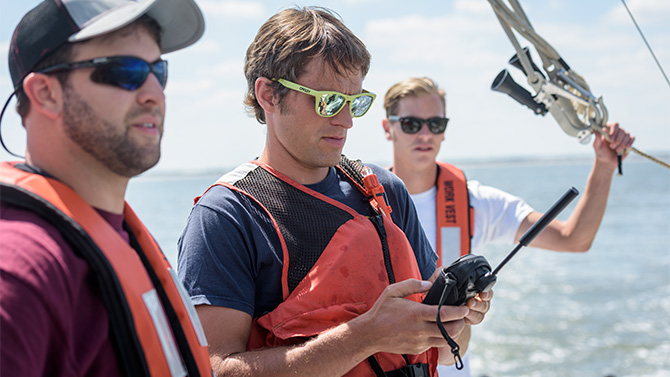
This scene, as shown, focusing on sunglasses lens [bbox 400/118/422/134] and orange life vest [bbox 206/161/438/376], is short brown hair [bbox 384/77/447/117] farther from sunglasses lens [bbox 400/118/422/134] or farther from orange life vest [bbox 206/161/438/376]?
orange life vest [bbox 206/161/438/376]

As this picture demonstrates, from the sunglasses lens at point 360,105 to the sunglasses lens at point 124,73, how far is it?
905 mm

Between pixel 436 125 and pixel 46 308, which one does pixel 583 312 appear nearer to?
pixel 436 125

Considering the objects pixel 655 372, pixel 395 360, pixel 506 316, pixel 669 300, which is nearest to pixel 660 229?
pixel 669 300

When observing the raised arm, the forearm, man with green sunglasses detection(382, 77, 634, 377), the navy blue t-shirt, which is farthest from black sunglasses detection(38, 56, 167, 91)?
the forearm

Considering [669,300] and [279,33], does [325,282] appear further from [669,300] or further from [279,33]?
[669,300]

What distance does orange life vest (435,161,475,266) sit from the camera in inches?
143

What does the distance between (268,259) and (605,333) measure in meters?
10.2

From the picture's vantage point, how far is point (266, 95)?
2232 mm

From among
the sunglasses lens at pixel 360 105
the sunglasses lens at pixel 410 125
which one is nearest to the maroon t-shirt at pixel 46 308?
the sunglasses lens at pixel 360 105

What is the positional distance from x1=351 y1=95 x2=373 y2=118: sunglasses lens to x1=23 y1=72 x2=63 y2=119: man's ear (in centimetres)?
110

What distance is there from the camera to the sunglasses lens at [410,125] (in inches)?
156

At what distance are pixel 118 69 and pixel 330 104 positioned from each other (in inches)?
35.9

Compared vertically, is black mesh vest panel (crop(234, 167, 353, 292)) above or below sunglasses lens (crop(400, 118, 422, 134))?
below

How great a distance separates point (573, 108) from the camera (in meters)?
3.15
